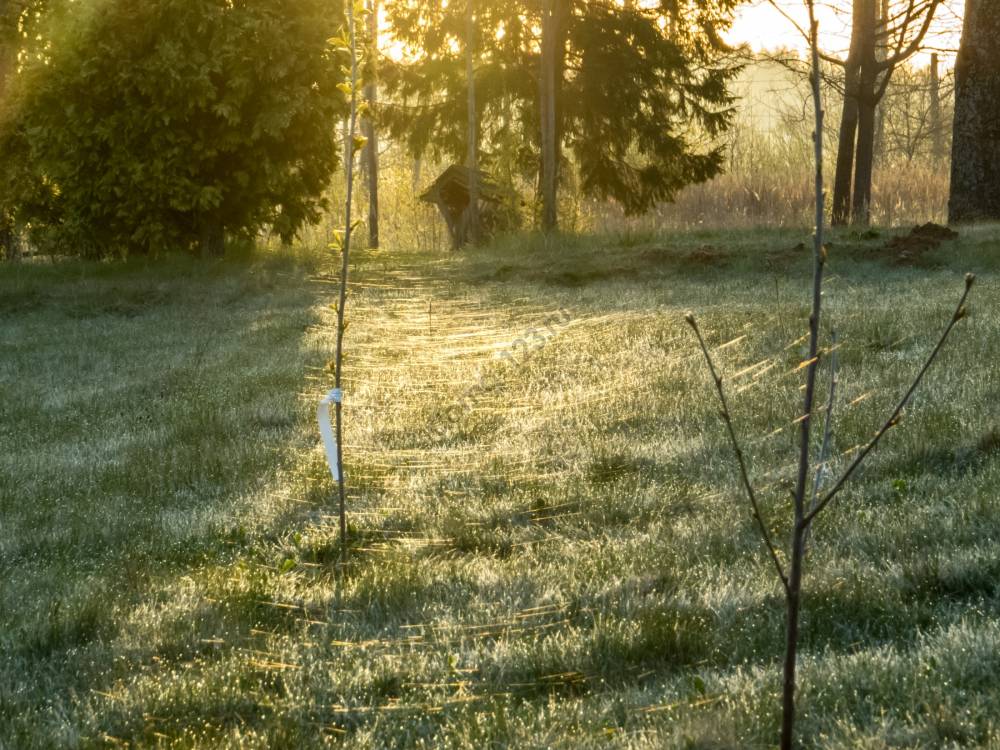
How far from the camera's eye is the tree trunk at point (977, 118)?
15.8 m

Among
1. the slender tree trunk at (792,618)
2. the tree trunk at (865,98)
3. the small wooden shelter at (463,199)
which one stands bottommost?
the slender tree trunk at (792,618)

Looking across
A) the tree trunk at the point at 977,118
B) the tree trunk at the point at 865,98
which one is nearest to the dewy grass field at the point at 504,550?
the tree trunk at the point at 977,118

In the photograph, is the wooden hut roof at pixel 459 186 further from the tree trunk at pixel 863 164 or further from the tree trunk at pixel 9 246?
the tree trunk at pixel 9 246

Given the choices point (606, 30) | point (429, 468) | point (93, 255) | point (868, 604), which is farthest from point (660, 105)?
point (868, 604)

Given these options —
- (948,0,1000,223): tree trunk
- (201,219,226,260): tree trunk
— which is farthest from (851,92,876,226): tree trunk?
(201,219,226,260): tree trunk

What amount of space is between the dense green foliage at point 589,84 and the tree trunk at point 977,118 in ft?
18.7

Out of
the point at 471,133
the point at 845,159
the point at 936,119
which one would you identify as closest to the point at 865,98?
the point at 845,159

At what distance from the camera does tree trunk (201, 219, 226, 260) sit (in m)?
17.8

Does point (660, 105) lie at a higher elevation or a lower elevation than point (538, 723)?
higher

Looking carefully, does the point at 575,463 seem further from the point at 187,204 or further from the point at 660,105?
the point at 660,105

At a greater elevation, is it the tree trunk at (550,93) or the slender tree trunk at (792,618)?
the tree trunk at (550,93)

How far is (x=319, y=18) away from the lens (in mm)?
16672

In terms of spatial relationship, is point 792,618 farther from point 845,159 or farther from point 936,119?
point 936,119

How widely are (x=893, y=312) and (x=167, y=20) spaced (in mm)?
12449
